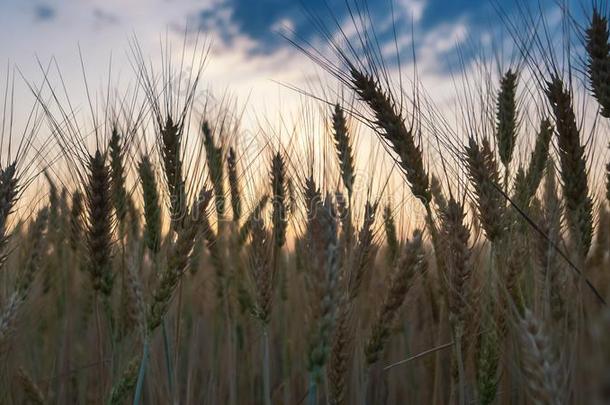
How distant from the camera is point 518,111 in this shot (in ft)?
9.91

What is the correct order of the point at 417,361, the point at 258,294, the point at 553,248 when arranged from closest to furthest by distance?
the point at 553,248 < the point at 258,294 < the point at 417,361

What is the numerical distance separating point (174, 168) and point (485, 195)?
1.07 m

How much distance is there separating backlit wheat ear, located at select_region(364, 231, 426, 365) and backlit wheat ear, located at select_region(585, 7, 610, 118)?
86cm

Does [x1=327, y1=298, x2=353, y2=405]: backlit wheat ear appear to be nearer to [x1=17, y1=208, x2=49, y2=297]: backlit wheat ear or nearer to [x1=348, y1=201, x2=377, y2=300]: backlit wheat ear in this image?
[x1=348, y1=201, x2=377, y2=300]: backlit wheat ear

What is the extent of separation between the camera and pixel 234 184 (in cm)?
355

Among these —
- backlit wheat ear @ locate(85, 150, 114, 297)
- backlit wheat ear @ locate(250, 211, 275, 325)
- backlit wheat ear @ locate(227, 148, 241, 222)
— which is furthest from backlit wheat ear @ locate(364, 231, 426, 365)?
backlit wheat ear @ locate(227, 148, 241, 222)

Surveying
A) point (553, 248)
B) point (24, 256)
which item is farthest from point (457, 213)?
point (24, 256)

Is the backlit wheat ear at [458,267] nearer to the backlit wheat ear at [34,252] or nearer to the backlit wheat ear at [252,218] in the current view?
the backlit wheat ear at [252,218]

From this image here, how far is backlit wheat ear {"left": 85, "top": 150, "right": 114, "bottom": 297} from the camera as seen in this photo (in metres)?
2.20

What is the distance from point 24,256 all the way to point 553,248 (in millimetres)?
2477

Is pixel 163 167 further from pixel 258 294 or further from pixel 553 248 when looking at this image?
pixel 553 248

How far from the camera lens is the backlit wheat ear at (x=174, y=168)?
2.19 meters

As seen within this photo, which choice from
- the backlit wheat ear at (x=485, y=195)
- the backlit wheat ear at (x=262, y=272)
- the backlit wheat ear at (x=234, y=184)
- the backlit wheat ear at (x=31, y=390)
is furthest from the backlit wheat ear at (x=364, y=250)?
the backlit wheat ear at (x=31, y=390)

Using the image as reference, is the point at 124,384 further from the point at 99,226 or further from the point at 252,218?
the point at 252,218
